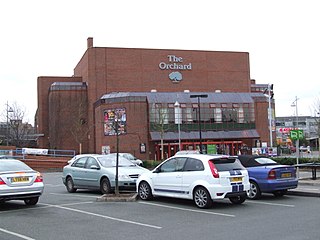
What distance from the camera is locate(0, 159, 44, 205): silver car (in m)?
12.1

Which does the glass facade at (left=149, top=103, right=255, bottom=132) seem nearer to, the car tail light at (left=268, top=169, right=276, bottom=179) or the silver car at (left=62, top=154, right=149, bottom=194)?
the silver car at (left=62, top=154, right=149, bottom=194)

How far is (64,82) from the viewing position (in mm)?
69875

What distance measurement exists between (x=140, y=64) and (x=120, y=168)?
170 feet

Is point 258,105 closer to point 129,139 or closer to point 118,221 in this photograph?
point 129,139

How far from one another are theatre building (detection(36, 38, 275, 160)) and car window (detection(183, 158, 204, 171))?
36578 mm

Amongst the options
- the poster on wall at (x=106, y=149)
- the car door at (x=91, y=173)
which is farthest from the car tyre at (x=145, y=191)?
the poster on wall at (x=106, y=149)

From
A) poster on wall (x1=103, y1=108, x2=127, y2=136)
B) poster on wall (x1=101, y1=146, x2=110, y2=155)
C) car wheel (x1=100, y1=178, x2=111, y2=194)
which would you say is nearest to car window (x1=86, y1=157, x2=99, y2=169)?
car wheel (x1=100, y1=178, x2=111, y2=194)

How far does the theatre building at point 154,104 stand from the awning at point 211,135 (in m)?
0.13

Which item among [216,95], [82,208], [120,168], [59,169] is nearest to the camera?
[82,208]

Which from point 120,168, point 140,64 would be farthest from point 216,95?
point 120,168

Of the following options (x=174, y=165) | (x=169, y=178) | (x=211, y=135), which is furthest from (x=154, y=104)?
(x=169, y=178)

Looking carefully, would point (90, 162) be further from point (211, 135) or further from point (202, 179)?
point (211, 135)

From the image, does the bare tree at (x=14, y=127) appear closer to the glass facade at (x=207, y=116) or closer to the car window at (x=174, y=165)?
the glass facade at (x=207, y=116)

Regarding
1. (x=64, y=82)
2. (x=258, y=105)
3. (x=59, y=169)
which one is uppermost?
(x=64, y=82)
